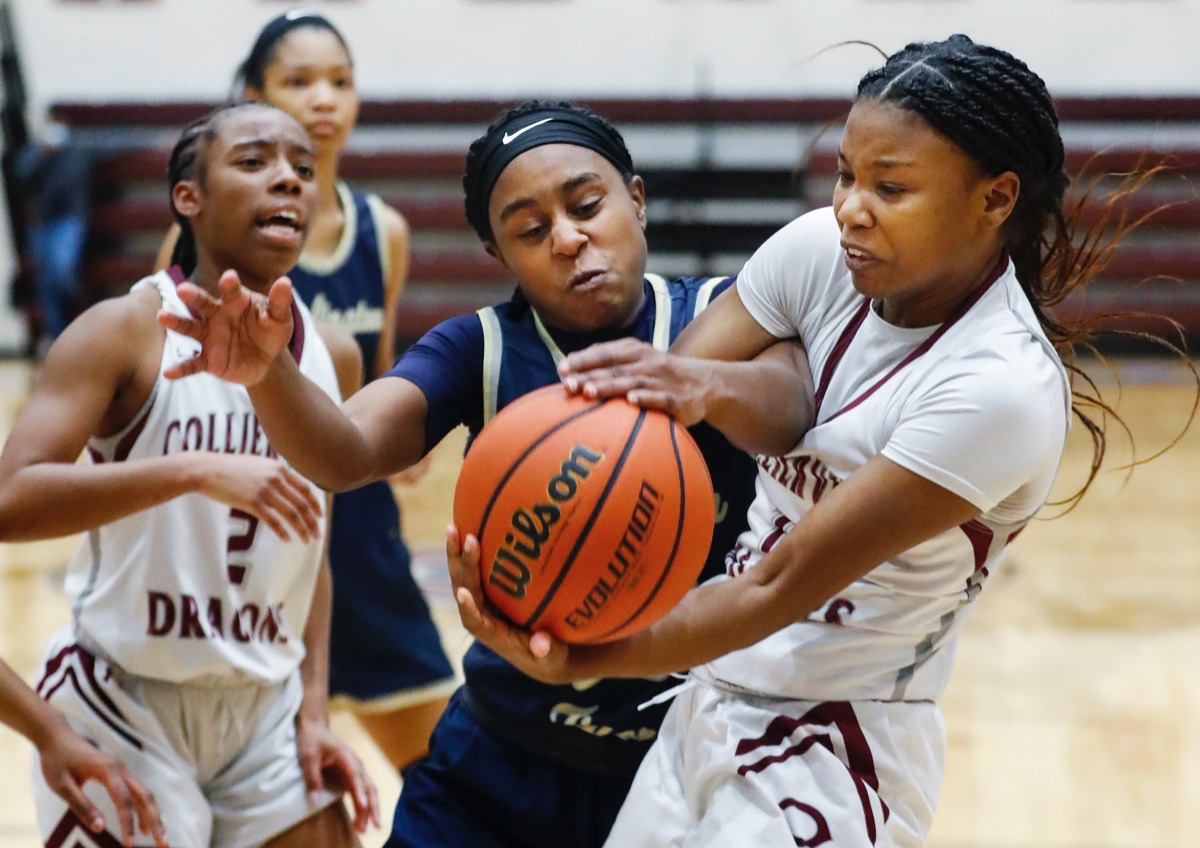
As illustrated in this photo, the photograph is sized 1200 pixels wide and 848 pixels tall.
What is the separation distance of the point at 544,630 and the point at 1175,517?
615cm

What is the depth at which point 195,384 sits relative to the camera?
2676 mm

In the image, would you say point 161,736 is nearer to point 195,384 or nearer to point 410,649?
point 195,384

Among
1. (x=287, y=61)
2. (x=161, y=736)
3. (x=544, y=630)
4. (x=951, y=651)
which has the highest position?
(x=287, y=61)

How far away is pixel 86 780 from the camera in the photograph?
245 cm

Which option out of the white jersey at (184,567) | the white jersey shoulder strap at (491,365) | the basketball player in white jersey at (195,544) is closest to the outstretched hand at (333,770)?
the basketball player in white jersey at (195,544)

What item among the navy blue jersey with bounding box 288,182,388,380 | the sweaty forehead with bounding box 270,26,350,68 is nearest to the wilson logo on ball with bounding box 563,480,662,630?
the navy blue jersey with bounding box 288,182,388,380

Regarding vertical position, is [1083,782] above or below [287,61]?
below

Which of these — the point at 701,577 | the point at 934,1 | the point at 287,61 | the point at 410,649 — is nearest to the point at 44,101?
the point at 934,1

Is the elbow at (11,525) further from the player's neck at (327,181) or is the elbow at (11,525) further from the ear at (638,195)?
the player's neck at (327,181)

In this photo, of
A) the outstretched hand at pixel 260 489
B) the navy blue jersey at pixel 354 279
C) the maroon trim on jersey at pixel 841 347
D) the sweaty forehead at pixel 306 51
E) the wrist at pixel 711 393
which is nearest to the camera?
the wrist at pixel 711 393

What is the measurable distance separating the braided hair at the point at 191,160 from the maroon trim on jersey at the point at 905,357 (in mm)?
1368

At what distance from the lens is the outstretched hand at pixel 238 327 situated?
187 cm

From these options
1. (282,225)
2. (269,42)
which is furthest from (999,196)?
(269,42)

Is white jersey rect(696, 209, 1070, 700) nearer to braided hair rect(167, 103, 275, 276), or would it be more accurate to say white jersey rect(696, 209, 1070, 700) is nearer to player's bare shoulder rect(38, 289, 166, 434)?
player's bare shoulder rect(38, 289, 166, 434)
